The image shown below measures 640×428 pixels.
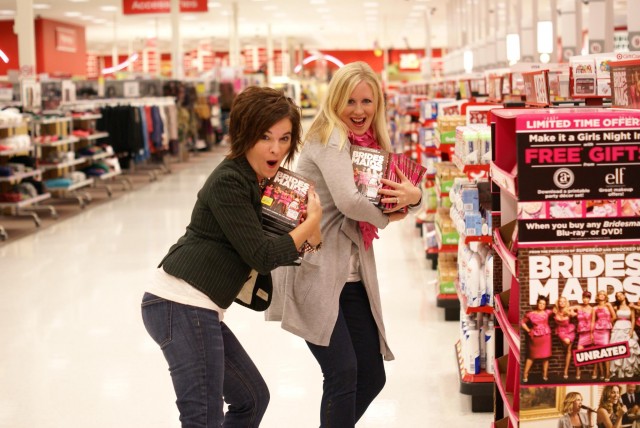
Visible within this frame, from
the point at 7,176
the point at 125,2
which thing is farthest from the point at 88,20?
the point at 7,176

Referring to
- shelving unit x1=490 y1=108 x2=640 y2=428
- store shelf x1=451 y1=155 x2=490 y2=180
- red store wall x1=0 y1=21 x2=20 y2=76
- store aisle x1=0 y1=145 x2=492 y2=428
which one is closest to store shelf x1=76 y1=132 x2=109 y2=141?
store aisle x1=0 y1=145 x2=492 y2=428

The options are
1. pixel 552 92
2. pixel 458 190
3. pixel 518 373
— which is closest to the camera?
pixel 518 373

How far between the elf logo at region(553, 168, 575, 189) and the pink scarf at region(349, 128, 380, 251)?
3.19ft

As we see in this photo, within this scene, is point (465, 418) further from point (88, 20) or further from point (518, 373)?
point (88, 20)

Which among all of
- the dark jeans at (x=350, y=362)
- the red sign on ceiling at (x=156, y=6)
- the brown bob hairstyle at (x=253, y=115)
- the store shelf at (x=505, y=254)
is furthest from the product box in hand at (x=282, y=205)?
the red sign on ceiling at (x=156, y=6)

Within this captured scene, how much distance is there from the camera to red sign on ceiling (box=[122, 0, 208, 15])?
20.3 metres

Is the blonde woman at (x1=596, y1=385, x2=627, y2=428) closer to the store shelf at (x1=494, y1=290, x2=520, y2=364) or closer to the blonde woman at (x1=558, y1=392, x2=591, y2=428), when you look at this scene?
the blonde woman at (x1=558, y1=392, x2=591, y2=428)

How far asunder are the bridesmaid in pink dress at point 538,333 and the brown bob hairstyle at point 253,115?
911 mm

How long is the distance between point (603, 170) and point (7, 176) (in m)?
9.10

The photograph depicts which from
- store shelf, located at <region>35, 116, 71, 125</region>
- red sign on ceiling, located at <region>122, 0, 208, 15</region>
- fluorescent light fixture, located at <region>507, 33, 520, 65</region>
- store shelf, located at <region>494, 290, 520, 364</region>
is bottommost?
store shelf, located at <region>494, 290, 520, 364</region>

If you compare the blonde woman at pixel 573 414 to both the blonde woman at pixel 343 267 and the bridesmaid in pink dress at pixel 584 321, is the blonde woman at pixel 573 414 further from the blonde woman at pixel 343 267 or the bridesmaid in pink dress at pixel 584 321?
the blonde woman at pixel 343 267

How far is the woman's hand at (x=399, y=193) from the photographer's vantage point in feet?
9.98

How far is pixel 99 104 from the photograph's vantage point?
15.8m

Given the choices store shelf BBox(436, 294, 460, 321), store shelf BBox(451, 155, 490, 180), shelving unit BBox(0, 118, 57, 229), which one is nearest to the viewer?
store shelf BBox(451, 155, 490, 180)
